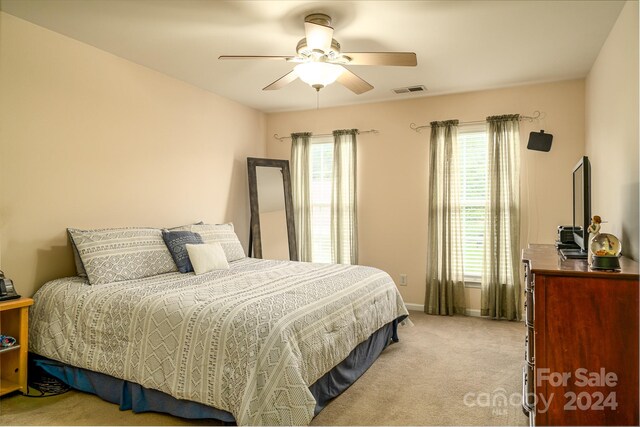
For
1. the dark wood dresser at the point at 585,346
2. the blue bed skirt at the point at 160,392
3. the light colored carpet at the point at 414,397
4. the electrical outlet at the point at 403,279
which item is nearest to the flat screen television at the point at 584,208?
the dark wood dresser at the point at 585,346

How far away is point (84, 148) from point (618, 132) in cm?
393

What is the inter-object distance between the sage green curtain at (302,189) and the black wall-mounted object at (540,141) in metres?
2.58

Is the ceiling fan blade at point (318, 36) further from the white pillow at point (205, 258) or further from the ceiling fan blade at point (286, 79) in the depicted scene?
the white pillow at point (205, 258)

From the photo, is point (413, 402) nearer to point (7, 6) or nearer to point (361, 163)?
point (361, 163)

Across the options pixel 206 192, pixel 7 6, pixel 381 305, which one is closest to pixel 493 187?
pixel 381 305

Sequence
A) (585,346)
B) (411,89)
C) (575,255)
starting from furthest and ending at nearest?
(411,89), (575,255), (585,346)

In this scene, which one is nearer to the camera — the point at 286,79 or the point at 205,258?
the point at 286,79

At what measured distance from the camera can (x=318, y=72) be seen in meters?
2.82

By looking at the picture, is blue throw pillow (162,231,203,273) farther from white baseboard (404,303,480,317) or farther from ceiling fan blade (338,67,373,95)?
white baseboard (404,303,480,317)

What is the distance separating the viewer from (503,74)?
4035mm

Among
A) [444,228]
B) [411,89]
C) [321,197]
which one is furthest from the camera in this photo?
[321,197]

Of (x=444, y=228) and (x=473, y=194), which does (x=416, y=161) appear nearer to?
(x=473, y=194)

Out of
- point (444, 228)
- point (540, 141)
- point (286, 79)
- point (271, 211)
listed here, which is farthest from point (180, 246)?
point (540, 141)

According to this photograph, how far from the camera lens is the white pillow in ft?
→ 11.1
